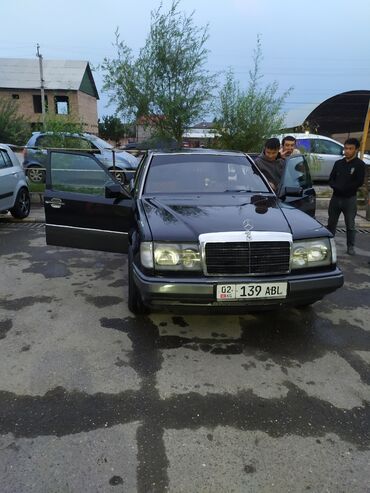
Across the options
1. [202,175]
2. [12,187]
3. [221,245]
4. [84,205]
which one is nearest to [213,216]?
[221,245]

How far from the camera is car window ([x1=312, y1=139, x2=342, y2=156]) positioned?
1349 cm

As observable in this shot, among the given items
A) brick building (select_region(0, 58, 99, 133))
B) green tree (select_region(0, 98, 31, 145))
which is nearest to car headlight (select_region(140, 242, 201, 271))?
green tree (select_region(0, 98, 31, 145))

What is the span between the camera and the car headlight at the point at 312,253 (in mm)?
3350

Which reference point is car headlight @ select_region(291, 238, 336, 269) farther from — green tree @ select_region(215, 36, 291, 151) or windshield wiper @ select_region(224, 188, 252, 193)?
green tree @ select_region(215, 36, 291, 151)

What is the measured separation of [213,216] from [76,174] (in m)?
2.43

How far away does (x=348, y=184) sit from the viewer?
630 cm

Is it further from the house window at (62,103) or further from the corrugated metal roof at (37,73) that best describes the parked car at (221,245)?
the house window at (62,103)

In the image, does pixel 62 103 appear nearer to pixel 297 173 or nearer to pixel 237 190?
pixel 297 173

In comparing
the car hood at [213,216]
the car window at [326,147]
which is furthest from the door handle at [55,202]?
the car window at [326,147]

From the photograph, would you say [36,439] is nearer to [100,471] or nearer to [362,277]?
[100,471]

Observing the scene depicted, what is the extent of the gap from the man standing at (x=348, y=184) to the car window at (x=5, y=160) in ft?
19.9

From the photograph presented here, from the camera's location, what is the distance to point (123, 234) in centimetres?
482

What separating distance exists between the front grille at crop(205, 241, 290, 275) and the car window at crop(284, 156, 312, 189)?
7.17 ft

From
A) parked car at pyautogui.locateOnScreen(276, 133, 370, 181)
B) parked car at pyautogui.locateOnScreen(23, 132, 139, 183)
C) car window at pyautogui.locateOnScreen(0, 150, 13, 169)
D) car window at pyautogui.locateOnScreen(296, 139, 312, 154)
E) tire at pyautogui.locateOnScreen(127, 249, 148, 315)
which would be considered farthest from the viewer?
parked car at pyautogui.locateOnScreen(276, 133, 370, 181)
